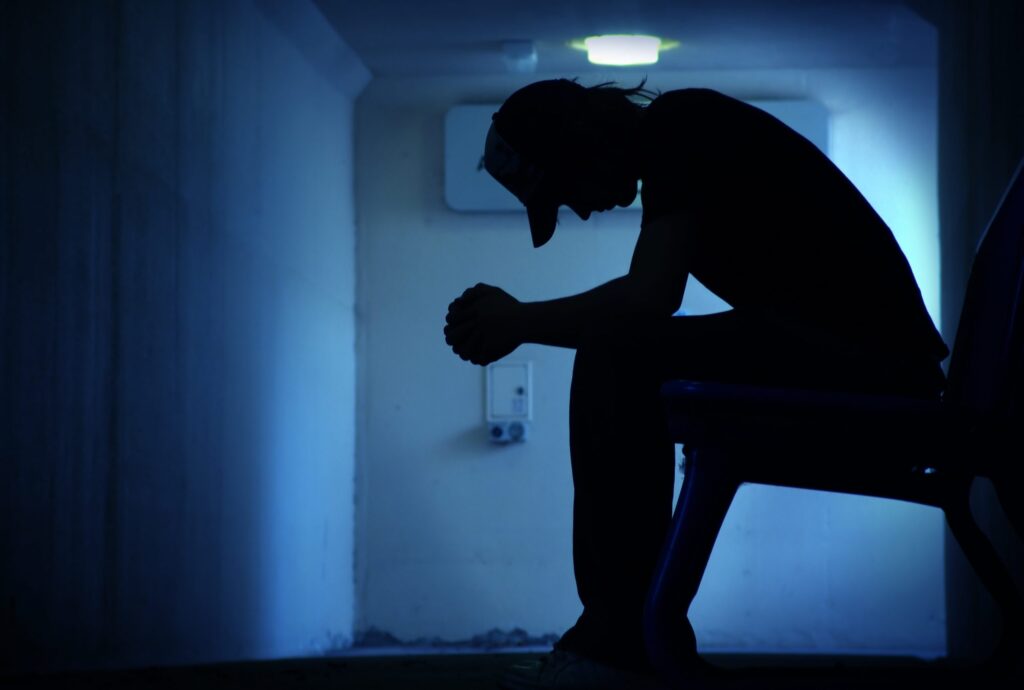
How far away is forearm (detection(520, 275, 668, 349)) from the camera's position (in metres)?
1.46

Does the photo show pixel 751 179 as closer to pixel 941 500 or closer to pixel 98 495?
pixel 941 500

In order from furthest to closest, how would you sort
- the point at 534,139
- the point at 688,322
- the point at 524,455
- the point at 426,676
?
1. the point at 524,455
2. the point at 426,676
3. the point at 534,139
4. the point at 688,322

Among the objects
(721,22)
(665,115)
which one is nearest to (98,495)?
(665,115)

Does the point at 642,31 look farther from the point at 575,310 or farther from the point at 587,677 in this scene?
the point at 587,677

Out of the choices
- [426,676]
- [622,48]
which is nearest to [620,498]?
[426,676]

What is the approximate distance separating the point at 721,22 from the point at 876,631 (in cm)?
231

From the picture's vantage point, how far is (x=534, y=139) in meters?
1.74

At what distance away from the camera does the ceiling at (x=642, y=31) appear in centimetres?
403

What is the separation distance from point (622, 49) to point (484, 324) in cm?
319

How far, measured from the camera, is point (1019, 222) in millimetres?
1311

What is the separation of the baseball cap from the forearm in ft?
0.90

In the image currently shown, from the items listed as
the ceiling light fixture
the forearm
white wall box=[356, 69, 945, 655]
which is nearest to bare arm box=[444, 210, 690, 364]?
the forearm

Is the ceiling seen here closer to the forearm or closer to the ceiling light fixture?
the ceiling light fixture

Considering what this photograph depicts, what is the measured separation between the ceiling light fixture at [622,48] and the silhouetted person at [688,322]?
2.95 m
